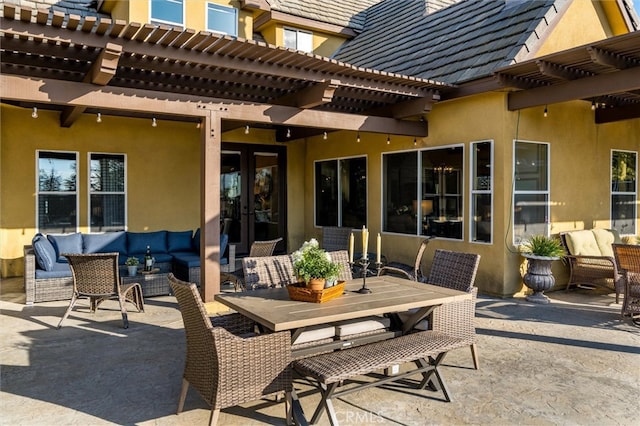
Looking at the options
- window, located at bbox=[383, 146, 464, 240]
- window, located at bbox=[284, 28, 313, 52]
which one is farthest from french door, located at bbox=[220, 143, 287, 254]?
window, located at bbox=[383, 146, 464, 240]

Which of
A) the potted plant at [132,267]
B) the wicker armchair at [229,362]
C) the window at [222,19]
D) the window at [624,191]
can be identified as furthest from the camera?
the window at [222,19]

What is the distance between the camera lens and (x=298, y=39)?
34.8 feet

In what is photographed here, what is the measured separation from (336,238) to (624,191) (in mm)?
5457

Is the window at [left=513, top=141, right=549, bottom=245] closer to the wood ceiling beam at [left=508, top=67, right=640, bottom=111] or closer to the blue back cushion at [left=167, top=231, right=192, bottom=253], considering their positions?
the wood ceiling beam at [left=508, top=67, right=640, bottom=111]

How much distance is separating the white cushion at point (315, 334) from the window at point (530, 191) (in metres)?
4.35

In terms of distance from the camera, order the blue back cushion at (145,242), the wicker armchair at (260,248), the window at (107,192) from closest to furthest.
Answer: the wicker armchair at (260,248) → the blue back cushion at (145,242) → the window at (107,192)

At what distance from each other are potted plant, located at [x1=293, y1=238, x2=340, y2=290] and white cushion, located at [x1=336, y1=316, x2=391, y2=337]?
42 centimetres

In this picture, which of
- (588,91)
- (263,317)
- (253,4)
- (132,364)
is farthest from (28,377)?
(253,4)

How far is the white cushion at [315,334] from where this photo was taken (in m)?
3.37

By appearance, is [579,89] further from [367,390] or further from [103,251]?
[103,251]

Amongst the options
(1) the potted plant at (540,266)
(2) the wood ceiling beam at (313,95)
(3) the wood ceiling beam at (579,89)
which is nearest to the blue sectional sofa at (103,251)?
(2) the wood ceiling beam at (313,95)

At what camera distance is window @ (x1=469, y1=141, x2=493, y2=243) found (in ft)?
22.8

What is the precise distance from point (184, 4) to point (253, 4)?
4.73ft

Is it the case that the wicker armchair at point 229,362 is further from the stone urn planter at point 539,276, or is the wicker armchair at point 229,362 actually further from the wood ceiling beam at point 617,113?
the wood ceiling beam at point 617,113
